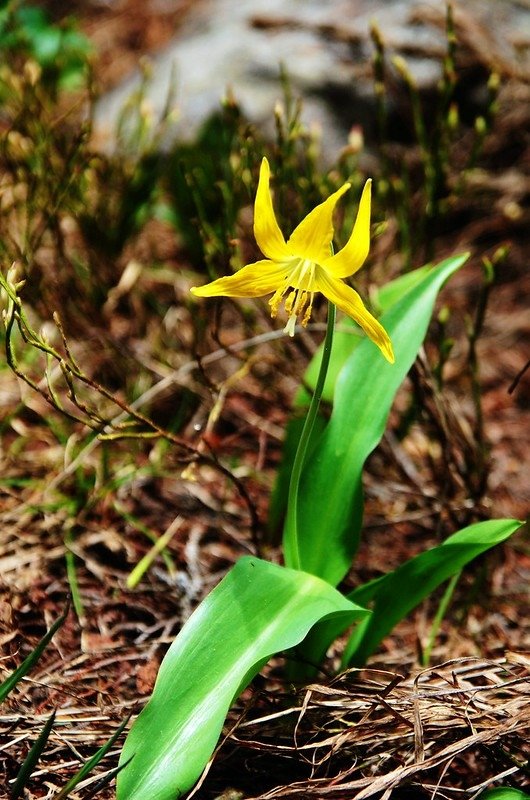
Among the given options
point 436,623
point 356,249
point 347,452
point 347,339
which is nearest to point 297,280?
point 356,249

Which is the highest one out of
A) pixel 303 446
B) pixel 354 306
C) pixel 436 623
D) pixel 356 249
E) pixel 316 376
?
pixel 356 249

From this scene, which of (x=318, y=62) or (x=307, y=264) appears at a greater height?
(x=307, y=264)

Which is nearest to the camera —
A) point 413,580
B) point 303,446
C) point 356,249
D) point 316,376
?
point 356,249

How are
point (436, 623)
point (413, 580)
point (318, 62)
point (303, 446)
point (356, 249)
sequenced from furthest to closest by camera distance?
point (318, 62) < point (436, 623) < point (413, 580) < point (303, 446) < point (356, 249)

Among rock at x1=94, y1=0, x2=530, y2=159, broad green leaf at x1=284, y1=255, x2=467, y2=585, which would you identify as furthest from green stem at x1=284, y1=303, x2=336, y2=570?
rock at x1=94, y1=0, x2=530, y2=159

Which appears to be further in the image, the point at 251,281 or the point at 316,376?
the point at 316,376

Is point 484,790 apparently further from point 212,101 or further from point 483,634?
point 212,101

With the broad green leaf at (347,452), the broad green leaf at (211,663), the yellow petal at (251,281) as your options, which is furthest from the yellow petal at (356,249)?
the broad green leaf at (211,663)

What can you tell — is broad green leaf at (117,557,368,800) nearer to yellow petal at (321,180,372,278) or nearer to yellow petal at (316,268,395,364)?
yellow petal at (316,268,395,364)

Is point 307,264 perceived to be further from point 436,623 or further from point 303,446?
point 436,623
